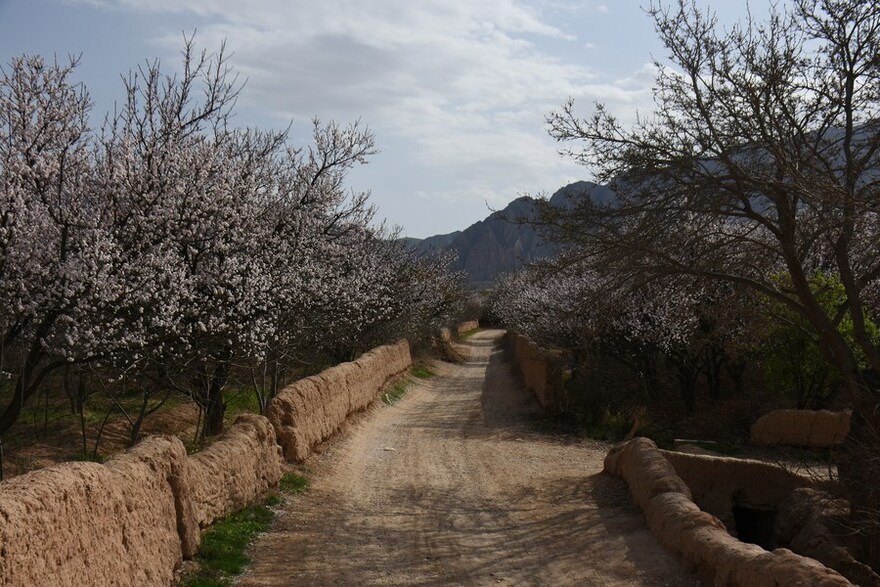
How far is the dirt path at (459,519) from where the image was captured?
7699mm

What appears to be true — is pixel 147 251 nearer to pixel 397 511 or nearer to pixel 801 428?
pixel 397 511

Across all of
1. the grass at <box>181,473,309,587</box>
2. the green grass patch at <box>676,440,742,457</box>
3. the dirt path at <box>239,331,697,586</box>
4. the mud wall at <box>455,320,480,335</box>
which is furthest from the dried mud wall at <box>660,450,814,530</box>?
the mud wall at <box>455,320,480,335</box>

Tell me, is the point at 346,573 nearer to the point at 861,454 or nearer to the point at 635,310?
the point at 861,454

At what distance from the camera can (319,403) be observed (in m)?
13.9

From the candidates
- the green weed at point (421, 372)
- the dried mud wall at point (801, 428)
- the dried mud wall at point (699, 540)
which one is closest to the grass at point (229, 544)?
the dried mud wall at point (699, 540)

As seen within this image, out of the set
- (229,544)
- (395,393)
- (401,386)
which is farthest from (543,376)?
(229,544)

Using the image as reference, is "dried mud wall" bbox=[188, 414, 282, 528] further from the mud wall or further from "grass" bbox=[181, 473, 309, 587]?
the mud wall

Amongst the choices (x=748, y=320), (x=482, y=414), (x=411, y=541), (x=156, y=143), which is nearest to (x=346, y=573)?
(x=411, y=541)

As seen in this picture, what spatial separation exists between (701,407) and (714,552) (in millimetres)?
15446

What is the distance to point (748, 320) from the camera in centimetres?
1309

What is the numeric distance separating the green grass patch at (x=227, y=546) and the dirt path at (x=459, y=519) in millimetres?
164

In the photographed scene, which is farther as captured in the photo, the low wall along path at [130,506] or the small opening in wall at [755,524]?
the small opening in wall at [755,524]

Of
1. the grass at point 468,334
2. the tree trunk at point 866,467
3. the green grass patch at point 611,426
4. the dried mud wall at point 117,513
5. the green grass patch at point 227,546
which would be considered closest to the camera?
the dried mud wall at point 117,513

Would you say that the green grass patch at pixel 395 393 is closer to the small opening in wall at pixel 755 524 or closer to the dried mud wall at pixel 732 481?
the dried mud wall at pixel 732 481
